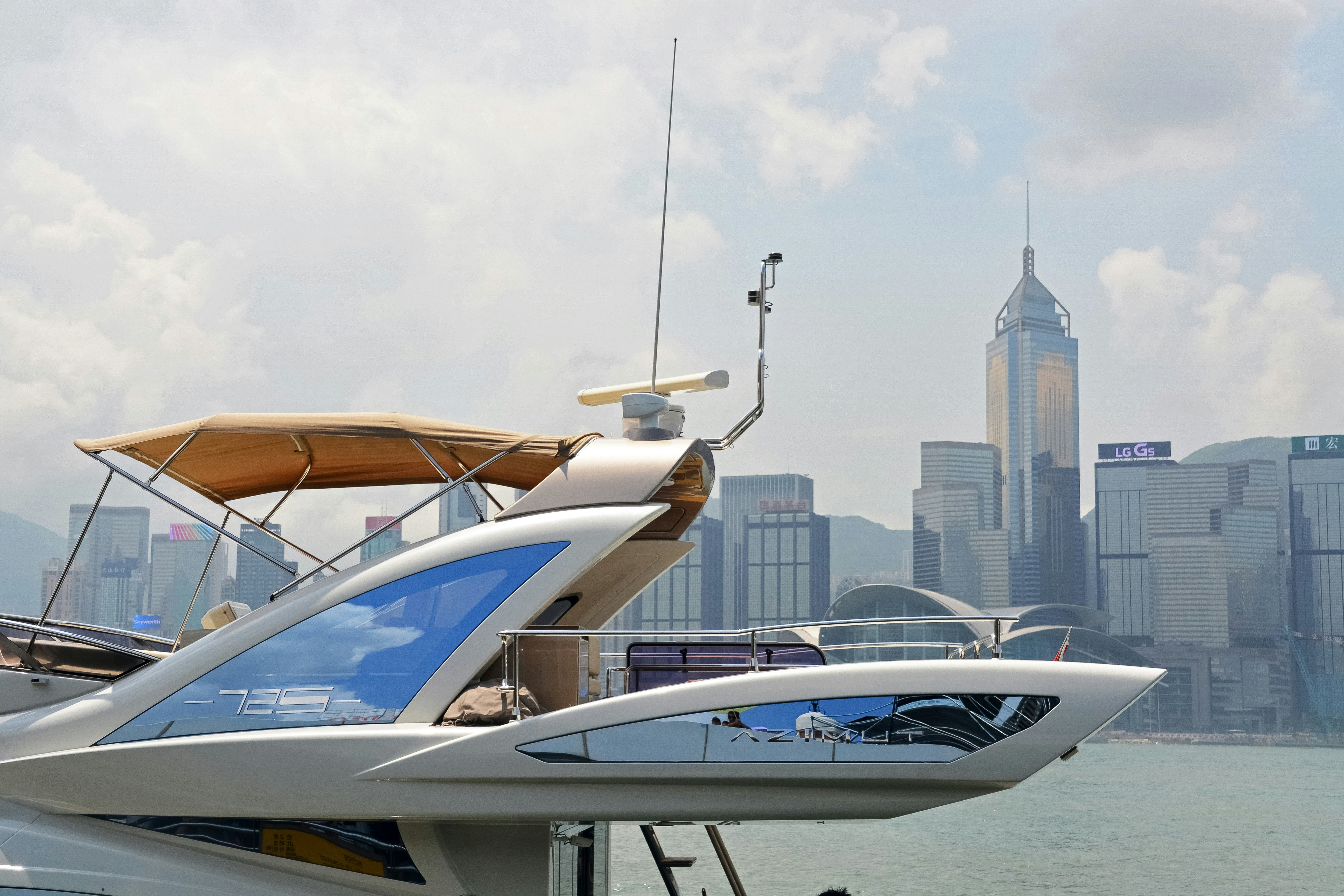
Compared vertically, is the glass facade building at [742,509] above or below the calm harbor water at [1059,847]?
above

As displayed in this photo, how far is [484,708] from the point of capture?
5.53m

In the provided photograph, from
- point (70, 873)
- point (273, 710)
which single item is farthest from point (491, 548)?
point (70, 873)

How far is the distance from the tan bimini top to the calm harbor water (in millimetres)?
12327

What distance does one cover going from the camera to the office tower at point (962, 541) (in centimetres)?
16925

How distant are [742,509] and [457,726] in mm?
178497

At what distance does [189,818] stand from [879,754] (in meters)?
3.43

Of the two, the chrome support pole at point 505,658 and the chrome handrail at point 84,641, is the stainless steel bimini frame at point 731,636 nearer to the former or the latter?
the chrome support pole at point 505,658

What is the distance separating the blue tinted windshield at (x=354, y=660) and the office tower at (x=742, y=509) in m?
125

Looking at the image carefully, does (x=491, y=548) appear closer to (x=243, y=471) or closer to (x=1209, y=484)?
(x=243, y=471)

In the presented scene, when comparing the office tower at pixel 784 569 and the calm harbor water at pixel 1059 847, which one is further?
the office tower at pixel 784 569

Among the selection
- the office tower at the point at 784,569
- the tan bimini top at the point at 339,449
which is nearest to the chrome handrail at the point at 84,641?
the tan bimini top at the point at 339,449

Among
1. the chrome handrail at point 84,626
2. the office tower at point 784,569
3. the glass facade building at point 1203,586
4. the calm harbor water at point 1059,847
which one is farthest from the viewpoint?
the office tower at point 784,569

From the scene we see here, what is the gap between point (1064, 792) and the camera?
209ft

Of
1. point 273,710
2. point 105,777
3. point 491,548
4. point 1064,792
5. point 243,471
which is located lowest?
point 1064,792
